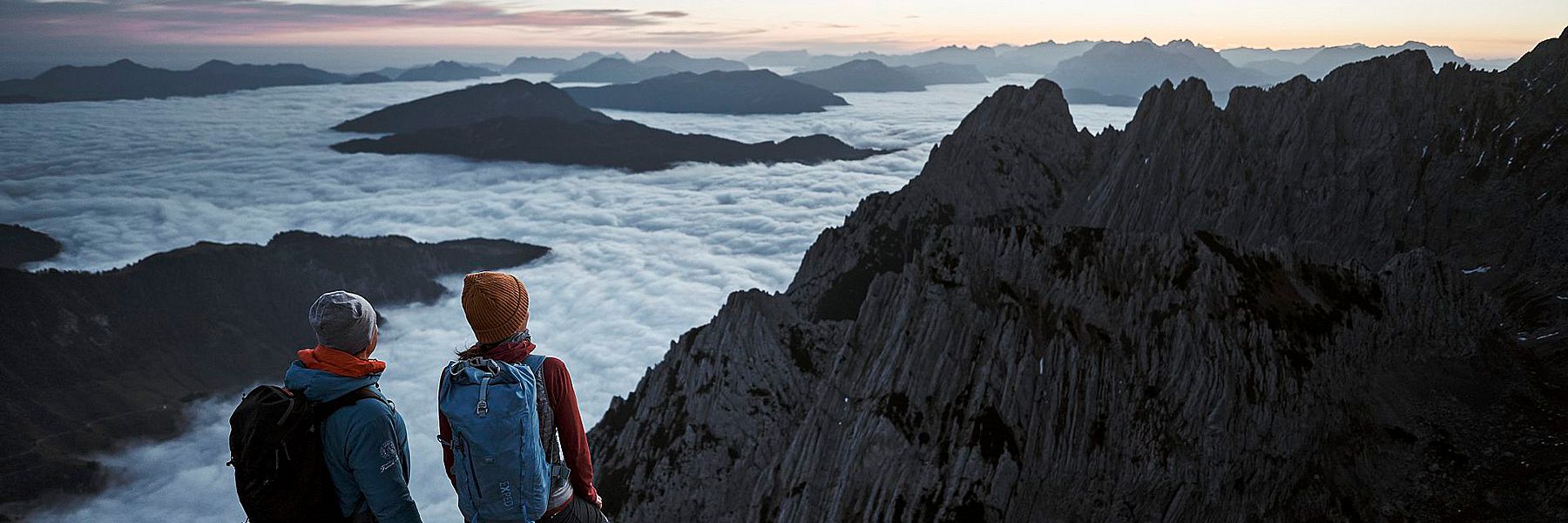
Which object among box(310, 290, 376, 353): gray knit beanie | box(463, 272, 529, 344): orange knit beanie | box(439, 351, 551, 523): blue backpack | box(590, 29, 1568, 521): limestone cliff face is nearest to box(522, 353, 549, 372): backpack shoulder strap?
box(439, 351, 551, 523): blue backpack

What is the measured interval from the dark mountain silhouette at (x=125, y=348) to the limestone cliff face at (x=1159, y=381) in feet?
432

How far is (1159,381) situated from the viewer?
3569cm

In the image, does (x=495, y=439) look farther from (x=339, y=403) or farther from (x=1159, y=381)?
(x=1159, y=381)

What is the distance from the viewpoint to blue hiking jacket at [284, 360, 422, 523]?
8742 mm

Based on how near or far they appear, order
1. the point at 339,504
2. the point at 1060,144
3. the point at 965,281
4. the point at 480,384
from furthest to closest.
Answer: the point at 1060,144 → the point at 965,281 → the point at 339,504 → the point at 480,384

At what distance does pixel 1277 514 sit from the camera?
33.0 meters

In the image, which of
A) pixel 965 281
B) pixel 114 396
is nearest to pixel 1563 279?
pixel 965 281

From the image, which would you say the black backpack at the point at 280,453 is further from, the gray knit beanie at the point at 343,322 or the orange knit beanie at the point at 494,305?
the orange knit beanie at the point at 494,305

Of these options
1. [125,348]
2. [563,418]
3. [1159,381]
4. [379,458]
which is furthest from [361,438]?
[125,348]

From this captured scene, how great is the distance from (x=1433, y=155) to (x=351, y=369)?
78459 mm

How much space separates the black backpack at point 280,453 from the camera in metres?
→ 8.60

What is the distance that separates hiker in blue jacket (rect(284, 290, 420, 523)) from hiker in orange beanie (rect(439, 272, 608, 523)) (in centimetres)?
60

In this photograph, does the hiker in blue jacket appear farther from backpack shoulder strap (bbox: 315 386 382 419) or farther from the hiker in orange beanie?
the hiker in orange beanie

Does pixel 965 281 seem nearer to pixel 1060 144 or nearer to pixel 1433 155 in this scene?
pixel 1433 155
